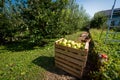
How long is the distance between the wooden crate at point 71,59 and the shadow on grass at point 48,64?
190mm

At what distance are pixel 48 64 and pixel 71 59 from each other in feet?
4.14

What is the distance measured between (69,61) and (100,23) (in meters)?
25.5

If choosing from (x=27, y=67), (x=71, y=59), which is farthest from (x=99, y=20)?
(x=27, y=67)

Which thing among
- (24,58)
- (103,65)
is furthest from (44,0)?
(103,65)

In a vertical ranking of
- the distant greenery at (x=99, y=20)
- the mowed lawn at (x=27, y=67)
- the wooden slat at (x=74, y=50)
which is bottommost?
the mowed lawn at (x=27, y=67)

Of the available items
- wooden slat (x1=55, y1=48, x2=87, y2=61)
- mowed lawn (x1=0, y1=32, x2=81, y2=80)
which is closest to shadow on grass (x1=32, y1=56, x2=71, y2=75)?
mowed lawn (x1=0, y1=32, x2=81, y2=80)

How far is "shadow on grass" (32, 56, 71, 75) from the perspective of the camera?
16.5 ft

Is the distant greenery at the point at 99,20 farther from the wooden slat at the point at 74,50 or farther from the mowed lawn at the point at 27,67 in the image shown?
the wooden slat at the point at 74,50

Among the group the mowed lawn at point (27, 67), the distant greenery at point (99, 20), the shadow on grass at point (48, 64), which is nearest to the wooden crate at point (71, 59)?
the shadow on grass at point (48, 64)

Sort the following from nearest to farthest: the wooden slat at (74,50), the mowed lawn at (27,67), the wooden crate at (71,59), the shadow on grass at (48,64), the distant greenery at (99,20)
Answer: the wooden slat at (74,50), the wooden crate at (71,59), the mowed lawn at (27,67), the shadow on grass at (48,64), the distant greenery at (99,20)

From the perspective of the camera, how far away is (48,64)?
18.2 feet

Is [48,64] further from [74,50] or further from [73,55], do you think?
[74,50]

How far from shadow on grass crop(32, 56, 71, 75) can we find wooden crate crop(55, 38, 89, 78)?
0.62 ft

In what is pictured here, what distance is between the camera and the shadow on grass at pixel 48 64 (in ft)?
16.5
